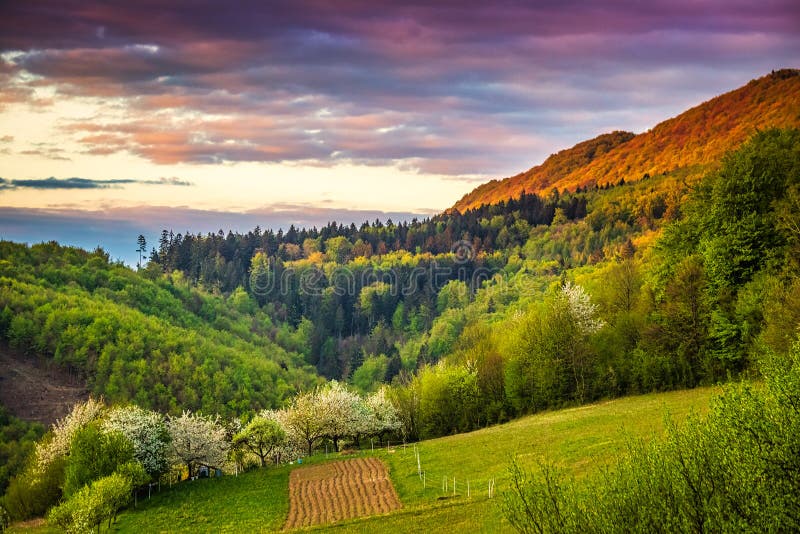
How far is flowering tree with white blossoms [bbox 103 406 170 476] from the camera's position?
60031 mm

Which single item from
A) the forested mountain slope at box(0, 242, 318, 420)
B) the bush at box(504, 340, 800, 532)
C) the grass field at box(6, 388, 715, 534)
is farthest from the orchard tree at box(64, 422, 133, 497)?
the forested mountain slope at box(0, 242, 318, 420)

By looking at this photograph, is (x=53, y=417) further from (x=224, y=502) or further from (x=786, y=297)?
(x=786, y=297)

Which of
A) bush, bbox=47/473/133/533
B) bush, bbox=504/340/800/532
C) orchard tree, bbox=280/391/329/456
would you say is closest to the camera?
bush, bbox=504/340/800/532

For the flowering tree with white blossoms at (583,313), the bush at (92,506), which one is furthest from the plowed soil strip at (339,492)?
the flowering tree with white blossoms at (583,313)

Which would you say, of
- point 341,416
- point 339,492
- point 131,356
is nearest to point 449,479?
point 339,492

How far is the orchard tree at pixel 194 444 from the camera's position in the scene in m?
64.2

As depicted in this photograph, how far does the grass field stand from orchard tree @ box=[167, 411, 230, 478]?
390 centimetres

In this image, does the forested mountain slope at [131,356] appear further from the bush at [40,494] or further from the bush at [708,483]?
the bush at [708,483]

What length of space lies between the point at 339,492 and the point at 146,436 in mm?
21799

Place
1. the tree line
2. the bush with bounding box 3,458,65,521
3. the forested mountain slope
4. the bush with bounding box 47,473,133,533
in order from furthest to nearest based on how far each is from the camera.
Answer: the forested mountain slope, the bush with bounding box 3,458,65,521, the tree line, the bush with bounding box 47,473,133,533

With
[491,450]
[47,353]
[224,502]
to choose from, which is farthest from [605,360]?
[47,353]

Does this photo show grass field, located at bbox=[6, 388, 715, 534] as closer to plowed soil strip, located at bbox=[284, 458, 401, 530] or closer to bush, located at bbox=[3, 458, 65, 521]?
plowed soil strip, located at bbox=[284, 458, 401, 530]

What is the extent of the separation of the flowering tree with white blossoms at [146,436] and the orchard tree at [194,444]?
40.5 inches

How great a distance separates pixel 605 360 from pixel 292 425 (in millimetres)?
38907
